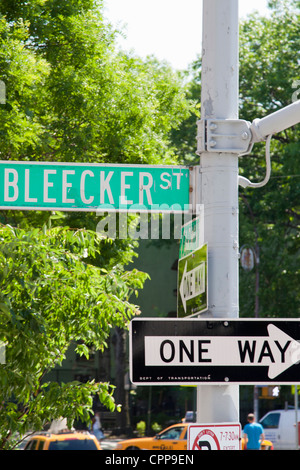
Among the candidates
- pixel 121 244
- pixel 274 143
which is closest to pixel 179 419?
pixel 274 143

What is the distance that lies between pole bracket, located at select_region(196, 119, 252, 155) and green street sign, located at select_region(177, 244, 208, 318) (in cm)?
61

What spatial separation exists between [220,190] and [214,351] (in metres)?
0.95

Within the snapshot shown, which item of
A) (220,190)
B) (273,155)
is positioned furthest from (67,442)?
(273,155)

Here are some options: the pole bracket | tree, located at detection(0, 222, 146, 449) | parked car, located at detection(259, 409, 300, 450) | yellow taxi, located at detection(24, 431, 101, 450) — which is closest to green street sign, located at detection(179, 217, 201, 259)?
the pole bracket

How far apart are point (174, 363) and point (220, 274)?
1.98 ft

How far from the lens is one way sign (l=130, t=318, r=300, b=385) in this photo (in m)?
3.62

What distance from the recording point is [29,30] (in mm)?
12469

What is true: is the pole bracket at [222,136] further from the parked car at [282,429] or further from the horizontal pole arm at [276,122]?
the parked car at [282,429]

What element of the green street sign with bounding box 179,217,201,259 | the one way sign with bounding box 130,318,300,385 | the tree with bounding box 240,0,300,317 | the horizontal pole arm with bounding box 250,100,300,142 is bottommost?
the one way sign with bounding box 130,318,300,385

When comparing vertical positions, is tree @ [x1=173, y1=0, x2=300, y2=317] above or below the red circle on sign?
above

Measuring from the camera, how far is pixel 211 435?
3.78 m

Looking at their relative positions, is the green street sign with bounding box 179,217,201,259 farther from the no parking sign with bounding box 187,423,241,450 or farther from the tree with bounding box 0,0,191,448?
the tree with bounding box 0,0,191,448

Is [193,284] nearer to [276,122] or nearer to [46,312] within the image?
[276,122]

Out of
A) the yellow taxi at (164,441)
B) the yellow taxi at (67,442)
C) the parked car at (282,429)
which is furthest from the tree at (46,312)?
the parked car at (282,429)
